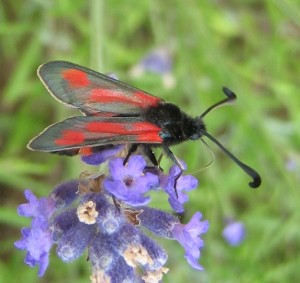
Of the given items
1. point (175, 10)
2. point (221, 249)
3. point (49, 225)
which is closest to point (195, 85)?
point (175, 10)

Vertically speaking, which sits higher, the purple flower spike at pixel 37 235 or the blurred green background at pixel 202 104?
the purple flower spike at pixel 37 235

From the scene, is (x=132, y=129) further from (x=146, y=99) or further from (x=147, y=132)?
(x=146, y=99)

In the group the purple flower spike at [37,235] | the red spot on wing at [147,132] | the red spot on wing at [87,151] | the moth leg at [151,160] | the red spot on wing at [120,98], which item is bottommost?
A: the purple flower spike at [37,235]

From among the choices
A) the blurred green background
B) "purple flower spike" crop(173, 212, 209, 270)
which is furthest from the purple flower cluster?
the blurred green background

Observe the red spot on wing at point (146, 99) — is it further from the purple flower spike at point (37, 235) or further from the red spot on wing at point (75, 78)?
the purple flower spike at point (37, 235)

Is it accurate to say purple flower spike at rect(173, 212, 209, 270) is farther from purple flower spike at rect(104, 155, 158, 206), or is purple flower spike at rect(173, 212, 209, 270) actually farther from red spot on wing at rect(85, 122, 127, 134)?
red spot on wing at rect(85, 122, 127, 134)

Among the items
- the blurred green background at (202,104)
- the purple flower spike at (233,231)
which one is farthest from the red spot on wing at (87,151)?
the purple flower spike at (233,231)

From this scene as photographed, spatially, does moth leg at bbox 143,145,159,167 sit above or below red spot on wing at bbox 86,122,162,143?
below
